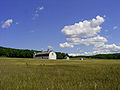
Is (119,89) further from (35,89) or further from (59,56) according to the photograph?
(59,56)

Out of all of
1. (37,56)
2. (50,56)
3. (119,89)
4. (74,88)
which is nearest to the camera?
(119,89)

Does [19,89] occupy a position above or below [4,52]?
below

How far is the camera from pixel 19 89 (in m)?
6.46

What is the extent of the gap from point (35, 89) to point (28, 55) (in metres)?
137

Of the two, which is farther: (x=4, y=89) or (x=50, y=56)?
(x=50, y=56)

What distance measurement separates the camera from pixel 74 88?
20.6 feet

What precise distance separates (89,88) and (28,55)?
137925 mm

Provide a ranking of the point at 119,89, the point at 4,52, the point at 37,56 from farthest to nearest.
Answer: the point at 4,52, the point at 37,56, the point at 119,89

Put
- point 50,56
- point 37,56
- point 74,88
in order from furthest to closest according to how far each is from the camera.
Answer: point 37,56, point 50,56, point 74,88

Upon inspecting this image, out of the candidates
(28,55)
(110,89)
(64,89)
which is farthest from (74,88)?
(28,55)

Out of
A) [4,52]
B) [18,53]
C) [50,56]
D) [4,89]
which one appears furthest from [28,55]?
[4,89]

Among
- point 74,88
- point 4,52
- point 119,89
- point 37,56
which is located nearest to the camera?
point 119,89

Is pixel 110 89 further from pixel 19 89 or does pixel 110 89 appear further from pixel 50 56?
pixel 50 56

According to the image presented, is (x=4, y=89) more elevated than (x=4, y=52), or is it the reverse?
(x=4, y=52)
